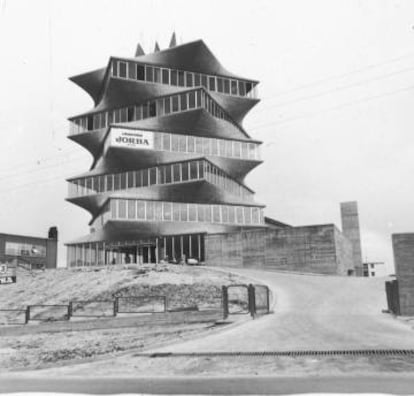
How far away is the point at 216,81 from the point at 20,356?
5619 centimetres

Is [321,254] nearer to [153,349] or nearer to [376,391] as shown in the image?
[153,349]

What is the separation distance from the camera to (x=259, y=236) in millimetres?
48188

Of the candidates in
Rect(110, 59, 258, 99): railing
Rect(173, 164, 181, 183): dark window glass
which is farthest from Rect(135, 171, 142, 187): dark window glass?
Rect(110, 59, 258, 99): railing

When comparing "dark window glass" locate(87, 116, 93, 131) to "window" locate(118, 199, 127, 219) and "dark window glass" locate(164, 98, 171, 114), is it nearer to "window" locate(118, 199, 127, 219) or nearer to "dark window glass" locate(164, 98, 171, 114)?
"dark window glass" locate(164, 98, 171, 114)

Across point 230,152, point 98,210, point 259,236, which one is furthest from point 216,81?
point 259,236

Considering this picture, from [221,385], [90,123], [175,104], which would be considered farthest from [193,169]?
[221,385]

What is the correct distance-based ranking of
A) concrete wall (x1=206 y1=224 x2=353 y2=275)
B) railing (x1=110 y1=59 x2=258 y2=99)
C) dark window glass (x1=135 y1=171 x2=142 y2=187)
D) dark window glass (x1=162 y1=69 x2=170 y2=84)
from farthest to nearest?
dark window glass (x1=162 y1=69 x2=170 y2=84)
railing (x1=110 y1=59 x2=258 y2=99)
dark window glass (x1=135 y1=171 x2=142 y2=187)
concrete wall (x1=206 y1=224 x2=353 y2=275)

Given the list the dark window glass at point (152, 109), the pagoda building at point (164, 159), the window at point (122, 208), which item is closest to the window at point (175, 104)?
the pagoda building at point (164, 159)

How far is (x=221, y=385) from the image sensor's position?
30.9ft

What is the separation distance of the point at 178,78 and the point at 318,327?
175ft

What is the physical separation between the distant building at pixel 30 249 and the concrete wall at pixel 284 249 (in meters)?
48.2

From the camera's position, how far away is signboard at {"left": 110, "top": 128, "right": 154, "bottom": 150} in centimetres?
6044

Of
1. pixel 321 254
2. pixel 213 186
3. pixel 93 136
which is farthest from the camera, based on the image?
pixel 93 136

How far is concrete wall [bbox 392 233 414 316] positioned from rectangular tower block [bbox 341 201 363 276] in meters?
45.0
